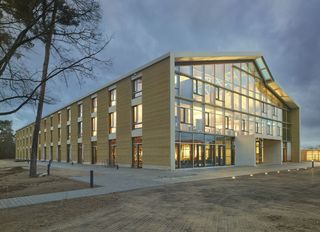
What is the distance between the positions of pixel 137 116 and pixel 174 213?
69.2 feet

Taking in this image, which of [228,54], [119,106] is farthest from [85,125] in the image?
[228,54]

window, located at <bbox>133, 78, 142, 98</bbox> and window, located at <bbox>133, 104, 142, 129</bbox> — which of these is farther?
window, located at <bbox>133, 78, 142, 98</bbox>

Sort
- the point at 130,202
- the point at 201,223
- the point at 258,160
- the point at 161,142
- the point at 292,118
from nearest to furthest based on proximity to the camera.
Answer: the point at 201,223 → the point at 130,202 → the point at 161,142 → the point at 258,160 → the point at 292,118

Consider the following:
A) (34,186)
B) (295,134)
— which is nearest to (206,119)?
(34,186)

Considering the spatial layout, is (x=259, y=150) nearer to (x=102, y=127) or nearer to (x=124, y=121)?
(x=124, y=121)

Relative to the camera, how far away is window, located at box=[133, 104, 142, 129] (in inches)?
1128

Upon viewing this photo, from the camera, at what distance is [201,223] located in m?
7.39

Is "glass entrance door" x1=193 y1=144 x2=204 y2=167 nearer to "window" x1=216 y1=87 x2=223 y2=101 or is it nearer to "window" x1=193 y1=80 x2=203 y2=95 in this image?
"window" x1=193 y1=80 x2=203 y2=95

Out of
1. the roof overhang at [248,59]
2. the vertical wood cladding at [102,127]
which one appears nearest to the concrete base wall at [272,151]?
the roof overhang at [248,59]

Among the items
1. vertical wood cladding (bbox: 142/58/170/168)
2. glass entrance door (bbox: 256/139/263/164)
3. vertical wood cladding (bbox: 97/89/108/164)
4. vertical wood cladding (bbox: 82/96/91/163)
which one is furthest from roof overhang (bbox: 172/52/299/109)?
vertical wood cladding (bbox: 82/96/91/163)

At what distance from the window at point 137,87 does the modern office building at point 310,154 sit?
33950 millimetres

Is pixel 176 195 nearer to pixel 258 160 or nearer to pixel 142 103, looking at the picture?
pixel 142 103

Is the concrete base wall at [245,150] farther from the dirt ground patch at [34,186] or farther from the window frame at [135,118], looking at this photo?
the dirt ground patch at [34,186]

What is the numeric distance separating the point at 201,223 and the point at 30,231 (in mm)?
4022
